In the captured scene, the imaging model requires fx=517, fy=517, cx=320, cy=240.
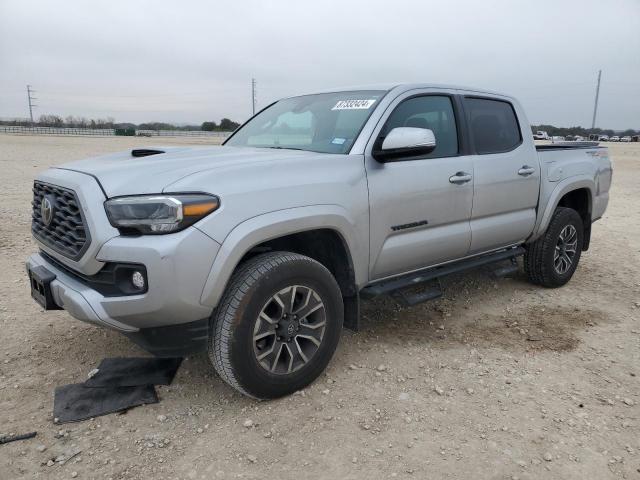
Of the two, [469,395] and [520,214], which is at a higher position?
[520,214]

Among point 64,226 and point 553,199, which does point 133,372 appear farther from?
point 553,199

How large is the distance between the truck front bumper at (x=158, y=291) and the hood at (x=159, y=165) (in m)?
0.29

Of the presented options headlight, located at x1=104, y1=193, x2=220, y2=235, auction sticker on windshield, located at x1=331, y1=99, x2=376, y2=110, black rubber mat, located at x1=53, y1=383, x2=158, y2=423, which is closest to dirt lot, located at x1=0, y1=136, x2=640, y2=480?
black rubber mat, located at x1=53, y1=383, x2=158, y2=423

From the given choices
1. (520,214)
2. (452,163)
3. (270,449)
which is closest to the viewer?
(270,449)

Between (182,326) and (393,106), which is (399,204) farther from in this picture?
(182,326)

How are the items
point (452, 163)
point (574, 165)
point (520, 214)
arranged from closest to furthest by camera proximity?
point (452, 163)
point (520, 214)
point (574, 165)

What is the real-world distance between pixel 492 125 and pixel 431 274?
4.88ft

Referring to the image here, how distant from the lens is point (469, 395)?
3.15 m

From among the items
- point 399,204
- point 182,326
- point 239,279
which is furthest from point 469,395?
point 182,326

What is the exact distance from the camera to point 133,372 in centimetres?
334

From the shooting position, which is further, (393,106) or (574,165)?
(574,165)

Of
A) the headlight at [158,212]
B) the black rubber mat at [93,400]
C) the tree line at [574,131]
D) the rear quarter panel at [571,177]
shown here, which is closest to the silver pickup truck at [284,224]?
the headlight at [158,212]

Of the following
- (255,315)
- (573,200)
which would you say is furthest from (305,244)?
(573,200)

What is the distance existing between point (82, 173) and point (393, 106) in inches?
80.1
